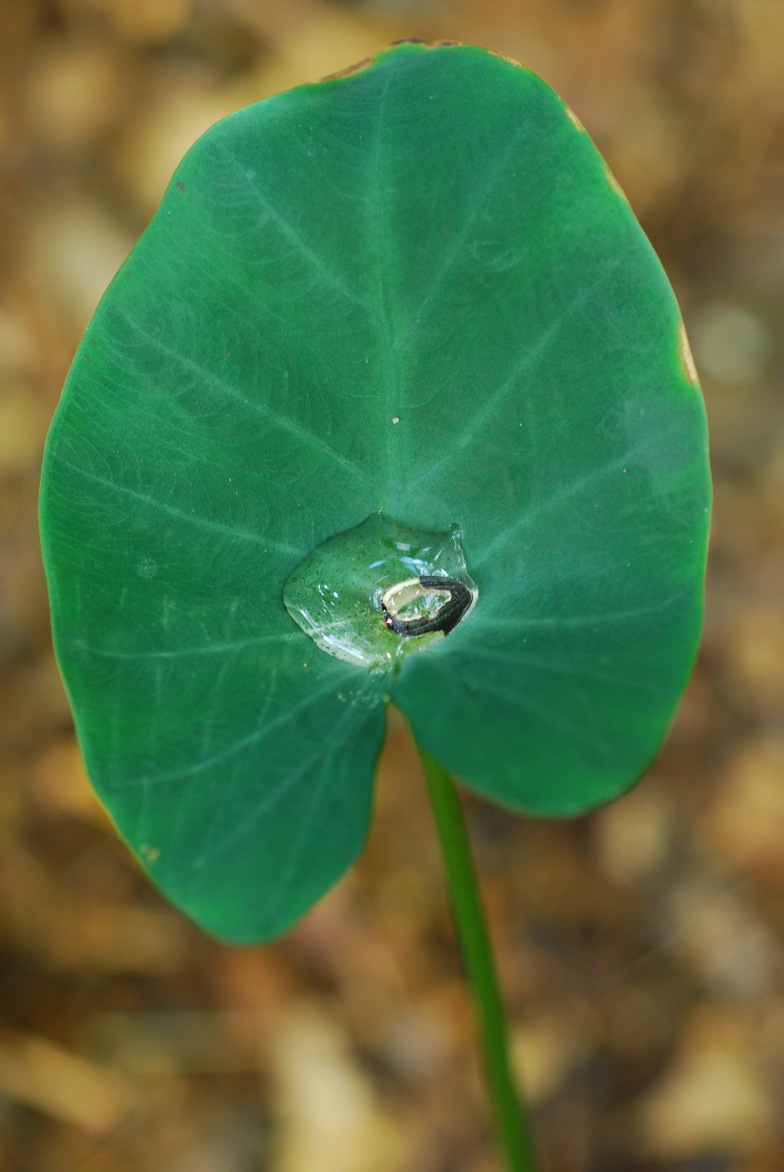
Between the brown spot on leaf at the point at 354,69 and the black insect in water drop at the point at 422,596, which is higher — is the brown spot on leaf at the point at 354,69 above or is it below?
above

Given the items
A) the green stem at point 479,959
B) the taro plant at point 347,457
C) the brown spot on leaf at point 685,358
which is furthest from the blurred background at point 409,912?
the brown spot on leaf at point 685,358

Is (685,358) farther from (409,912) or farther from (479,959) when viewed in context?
(409,912)

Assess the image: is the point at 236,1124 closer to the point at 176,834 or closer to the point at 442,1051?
the point at 442,1051

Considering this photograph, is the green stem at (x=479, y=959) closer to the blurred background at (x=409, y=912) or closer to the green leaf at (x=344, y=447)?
the green leaf at (x=344, y=447)

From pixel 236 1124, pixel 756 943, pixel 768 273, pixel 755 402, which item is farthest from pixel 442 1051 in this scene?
pixel 768 273

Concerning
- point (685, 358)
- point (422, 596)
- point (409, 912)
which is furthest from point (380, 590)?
point (409, 912)
